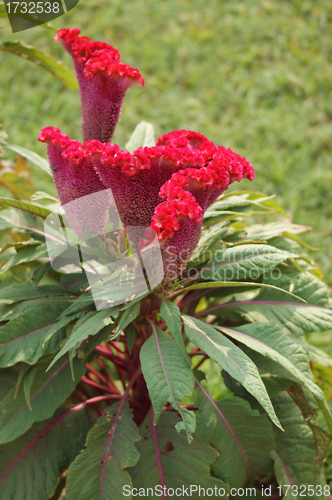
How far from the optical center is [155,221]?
3.39ft

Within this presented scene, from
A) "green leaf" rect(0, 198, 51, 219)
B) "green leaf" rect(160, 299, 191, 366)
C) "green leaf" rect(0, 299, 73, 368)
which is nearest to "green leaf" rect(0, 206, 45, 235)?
"green leaf" rect(0, 198, 51, 219)

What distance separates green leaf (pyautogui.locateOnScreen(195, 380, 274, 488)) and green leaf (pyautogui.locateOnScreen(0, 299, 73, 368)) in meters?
0.44

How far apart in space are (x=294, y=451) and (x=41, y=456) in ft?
2.53

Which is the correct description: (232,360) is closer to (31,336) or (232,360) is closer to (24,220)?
(31,336)

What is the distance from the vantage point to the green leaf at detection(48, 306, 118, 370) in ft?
3.52

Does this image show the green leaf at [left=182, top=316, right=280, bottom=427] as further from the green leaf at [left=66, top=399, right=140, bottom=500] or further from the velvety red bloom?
the velvety red bloom

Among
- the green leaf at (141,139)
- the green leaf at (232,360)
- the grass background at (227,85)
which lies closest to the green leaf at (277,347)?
the green leaf at (232,360)

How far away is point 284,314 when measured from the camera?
4.64 ft

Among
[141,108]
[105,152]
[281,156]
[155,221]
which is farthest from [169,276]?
[141,108]

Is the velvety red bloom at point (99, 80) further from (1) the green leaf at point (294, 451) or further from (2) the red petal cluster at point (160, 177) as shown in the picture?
(1) the green leaf at point (294, 451)

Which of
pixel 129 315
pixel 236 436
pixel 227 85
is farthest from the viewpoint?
pixel 227 85

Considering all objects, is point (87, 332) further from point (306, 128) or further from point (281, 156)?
point (306, 128)

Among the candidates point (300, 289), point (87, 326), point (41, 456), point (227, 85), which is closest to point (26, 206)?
point (87, 326)

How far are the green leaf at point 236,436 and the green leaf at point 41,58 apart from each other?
1.25 meters
